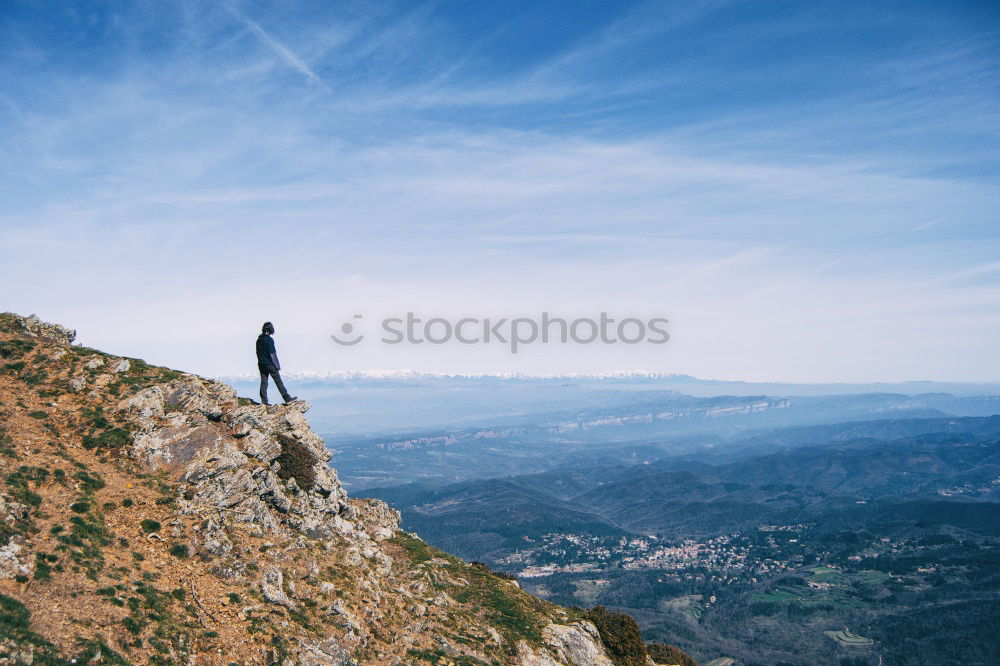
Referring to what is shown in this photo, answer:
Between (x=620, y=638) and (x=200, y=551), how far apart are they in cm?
2923

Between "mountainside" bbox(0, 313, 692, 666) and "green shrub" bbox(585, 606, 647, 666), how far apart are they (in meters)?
0.13

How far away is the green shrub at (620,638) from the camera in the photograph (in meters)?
38.3

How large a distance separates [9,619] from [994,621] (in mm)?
240295

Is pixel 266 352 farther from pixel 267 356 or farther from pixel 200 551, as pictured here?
pixel 200 551

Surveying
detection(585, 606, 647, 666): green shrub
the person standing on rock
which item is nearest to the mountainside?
detection(585, 606, 647, 666): green shrub

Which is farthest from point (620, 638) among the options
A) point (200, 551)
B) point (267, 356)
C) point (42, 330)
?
point (42, 330)

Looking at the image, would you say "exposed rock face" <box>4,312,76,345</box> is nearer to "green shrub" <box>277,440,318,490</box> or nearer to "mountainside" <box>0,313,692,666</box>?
"mountainside" <box>0,313,692,666</box>

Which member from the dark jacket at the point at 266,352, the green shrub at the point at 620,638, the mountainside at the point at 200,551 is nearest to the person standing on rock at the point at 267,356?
the dark jacket at the point at 266,352

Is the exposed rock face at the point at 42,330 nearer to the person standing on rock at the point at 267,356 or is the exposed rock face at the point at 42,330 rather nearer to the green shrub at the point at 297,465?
the person standing on rock at the point at 267,356

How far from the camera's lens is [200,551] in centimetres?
2675

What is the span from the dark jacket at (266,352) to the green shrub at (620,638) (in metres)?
29.8

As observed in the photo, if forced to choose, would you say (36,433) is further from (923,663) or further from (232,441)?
(923,663)

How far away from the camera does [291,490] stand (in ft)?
116

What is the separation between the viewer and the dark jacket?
1396 inches
